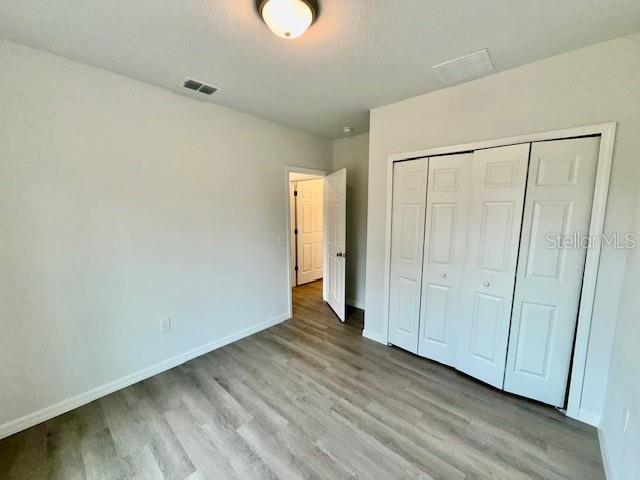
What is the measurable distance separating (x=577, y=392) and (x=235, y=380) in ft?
8.53

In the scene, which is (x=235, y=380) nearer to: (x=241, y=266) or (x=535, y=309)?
(x=241, y=266)

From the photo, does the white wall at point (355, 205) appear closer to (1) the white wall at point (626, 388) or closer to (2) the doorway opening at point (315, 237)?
(2) the doorway opening at point (315, 237)

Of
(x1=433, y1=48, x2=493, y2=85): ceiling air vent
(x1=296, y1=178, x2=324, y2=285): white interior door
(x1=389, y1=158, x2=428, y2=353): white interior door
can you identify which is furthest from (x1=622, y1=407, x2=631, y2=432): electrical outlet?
(x1=296, y1=178, x2=324, y2=285): white interior door

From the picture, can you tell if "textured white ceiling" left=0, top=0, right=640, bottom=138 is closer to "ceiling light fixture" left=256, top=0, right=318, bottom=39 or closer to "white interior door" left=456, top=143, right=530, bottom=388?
"ceiling light fixture" left=256, top=0, right=318, bottom=39

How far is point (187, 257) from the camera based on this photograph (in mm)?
2496

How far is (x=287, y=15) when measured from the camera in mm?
1273

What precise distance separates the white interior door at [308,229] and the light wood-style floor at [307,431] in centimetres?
271

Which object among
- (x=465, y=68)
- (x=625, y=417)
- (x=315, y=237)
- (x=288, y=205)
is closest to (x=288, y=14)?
(x=465, y=68)

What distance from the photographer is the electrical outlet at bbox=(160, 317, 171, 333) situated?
238 centimetres

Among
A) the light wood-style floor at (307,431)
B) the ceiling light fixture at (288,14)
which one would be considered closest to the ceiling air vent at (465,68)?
the ceiling light fixture at (288,14)

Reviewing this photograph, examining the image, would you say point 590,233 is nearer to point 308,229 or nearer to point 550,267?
point 550,267

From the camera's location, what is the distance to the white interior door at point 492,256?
1948 mm

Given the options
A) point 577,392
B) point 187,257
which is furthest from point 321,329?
point 577,392

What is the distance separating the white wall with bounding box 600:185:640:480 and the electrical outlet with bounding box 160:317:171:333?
10.1 feet
